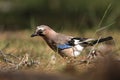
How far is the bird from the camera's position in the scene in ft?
19.1

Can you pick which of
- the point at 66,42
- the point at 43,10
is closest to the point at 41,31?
the point at 66,42

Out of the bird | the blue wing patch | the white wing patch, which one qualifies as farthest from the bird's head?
the white wing patch

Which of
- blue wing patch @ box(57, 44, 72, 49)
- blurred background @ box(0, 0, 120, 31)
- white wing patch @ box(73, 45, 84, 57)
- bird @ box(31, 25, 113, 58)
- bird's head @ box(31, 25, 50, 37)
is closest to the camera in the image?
white wing patch @ box(73, 45, 84, 57)

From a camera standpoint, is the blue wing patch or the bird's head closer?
the blue wing patch

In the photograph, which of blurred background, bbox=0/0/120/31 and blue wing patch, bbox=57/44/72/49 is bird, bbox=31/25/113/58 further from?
blurred background, bbox=0/0/120/31

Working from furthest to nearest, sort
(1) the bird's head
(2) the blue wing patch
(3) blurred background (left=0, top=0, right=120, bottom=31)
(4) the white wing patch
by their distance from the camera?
(3) blurred background (left=0, top=0, right=120, bottom=31) → (1) the bird's head → (2) the blue wing patch → (4) the white wing patch

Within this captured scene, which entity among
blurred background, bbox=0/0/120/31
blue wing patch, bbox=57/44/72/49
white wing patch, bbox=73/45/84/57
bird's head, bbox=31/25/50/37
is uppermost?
blurred background, bbox=0/0/120/31

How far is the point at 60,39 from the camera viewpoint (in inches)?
251

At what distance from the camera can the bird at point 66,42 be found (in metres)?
5.81

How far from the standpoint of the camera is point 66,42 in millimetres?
6293

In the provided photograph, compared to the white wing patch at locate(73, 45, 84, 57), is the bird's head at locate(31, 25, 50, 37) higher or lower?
higher

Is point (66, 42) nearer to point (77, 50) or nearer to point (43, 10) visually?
point (77, 50)

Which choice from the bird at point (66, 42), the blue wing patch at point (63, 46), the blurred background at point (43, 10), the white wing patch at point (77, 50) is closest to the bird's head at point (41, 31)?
the bird at point (66, 42)

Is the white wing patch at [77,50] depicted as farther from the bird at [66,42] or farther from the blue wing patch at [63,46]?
the blue wing patch at [63,46]
